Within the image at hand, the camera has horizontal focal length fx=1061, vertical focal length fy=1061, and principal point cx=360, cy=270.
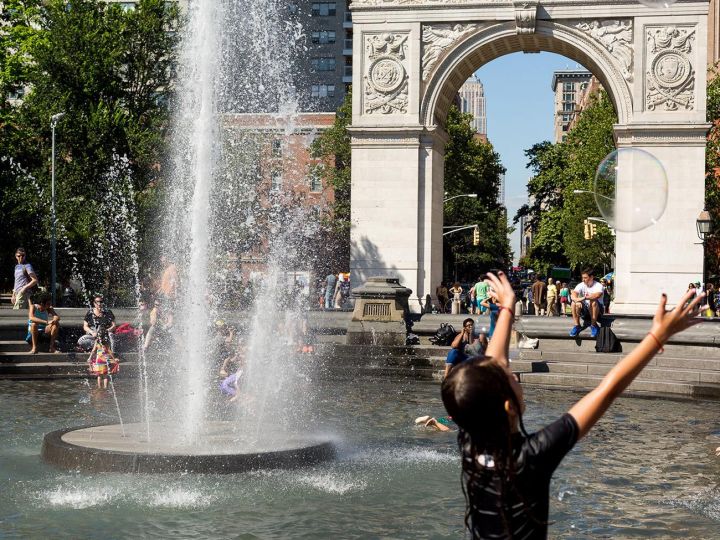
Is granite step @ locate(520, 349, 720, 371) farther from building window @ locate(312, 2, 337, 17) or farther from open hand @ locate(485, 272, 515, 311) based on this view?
building window @ locate(312, 2, 337, 17)

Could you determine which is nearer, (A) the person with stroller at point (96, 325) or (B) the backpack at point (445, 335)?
(A) the person with stroller at point (96, 325)

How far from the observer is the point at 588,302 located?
1970 centimetres

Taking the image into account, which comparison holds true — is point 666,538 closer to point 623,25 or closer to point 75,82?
point 623,25

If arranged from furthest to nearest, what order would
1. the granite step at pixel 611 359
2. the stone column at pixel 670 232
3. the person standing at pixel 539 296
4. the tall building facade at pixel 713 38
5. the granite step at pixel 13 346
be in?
the tall building facade at pixel 713 38
the person standing at pixel 539 296
the stone column at pixel 670 232
the granite step at pixel 13 346
the granite step at pixel 611 359

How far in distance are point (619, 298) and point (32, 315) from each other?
15.7m

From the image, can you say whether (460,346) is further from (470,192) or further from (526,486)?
(470,192)

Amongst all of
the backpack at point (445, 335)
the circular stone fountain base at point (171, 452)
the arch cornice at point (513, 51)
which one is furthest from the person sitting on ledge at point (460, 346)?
the arch cornice at point (513, 51)

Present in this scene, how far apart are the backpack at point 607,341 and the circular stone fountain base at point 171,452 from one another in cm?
1037

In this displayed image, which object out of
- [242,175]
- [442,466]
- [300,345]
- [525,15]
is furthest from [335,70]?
[442,466]

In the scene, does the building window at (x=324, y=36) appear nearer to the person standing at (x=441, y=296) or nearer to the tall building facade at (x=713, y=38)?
the tall building facade at (x=713, y=38)

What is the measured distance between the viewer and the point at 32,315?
18.9 m

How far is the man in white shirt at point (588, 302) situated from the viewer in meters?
19.2

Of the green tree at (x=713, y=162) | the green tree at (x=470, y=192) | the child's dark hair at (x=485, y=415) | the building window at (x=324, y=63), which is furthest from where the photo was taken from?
the building window at (x=324, y=63)

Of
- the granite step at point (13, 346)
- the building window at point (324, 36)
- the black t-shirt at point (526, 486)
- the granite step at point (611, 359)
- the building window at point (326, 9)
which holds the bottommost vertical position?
the granite step at point (611, 359)
